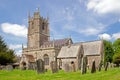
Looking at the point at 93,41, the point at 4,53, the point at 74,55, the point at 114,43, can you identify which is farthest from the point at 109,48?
the point at 4,53

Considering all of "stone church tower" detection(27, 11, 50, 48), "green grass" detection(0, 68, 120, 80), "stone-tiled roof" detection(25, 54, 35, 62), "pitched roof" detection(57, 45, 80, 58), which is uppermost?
"stone church tower" detection(27, 11, 50, 48)

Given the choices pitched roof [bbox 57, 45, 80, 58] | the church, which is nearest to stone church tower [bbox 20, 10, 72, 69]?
the church

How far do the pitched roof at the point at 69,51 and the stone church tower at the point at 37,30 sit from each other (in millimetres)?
12045

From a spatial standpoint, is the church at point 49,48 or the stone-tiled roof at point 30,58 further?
the stone-tiled roof at point 30,58

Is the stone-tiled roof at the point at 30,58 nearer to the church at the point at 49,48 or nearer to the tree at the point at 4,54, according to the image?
the church at the point at 49,48

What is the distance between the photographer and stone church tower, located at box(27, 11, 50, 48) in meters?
68.1

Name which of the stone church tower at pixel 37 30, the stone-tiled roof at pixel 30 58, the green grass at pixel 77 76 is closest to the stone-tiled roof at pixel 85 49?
the stone-tiled roof at pixel 30 58

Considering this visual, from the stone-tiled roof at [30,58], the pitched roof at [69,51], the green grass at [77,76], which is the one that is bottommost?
the green grass at [77,76]

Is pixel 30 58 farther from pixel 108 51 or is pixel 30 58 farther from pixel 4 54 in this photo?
pixel 108 51

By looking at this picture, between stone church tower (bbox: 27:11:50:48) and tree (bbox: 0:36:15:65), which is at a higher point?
stone church tower (bbox: 27:11:50:48)

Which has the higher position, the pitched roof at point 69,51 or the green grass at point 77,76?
the pitched roof at point 69,51

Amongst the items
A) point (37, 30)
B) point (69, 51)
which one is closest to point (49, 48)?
point (69, 51)

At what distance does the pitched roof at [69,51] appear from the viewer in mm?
53344

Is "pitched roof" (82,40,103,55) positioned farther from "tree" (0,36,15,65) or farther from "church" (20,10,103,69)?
"tree" (0,36,15,65)
